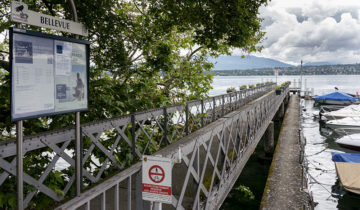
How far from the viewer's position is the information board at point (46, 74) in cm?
258

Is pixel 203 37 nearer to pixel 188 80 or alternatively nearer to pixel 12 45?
pixel 188 80

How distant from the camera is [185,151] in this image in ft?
11.7

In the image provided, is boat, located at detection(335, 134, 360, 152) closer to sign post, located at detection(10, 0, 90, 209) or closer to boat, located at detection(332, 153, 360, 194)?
boat, located at detection(332, 153, 360, 194)

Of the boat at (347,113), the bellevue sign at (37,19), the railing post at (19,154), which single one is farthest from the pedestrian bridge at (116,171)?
the boat at (347,113)

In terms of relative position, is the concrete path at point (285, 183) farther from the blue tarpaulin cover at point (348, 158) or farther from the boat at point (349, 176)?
the blue tarpaulin cover at point (348, 158)

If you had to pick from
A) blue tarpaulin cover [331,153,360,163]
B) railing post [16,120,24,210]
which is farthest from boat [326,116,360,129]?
railing post [16,120,24,210]

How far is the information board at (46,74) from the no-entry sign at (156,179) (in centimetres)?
123

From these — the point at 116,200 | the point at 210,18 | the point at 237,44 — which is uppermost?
the point at 210,18

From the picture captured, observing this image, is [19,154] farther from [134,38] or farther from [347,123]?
[347,123]

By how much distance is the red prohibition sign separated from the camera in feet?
8.29

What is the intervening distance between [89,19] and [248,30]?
4.18 m

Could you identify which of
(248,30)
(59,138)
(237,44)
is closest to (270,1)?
(248,30)

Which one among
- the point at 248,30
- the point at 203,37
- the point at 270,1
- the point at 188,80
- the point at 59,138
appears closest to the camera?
the point at 59,138

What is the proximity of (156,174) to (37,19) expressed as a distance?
6.35ft
